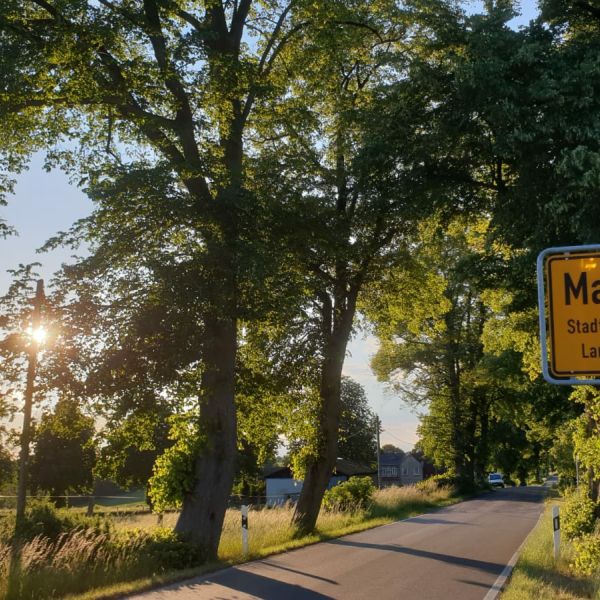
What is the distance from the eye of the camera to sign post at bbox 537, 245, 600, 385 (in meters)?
2.48

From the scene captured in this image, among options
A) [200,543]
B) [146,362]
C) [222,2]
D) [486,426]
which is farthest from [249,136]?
[486,426]

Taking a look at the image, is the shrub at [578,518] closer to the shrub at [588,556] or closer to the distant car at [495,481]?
the shrub at [588,556]

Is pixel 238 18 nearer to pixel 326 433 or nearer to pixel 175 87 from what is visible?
pixel 175 87

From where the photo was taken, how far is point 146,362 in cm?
1488

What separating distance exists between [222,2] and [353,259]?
7771 mm

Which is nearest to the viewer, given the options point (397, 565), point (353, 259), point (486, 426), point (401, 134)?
point (397, 565)

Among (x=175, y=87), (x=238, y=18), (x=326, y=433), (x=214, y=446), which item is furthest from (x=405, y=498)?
(x=175, y=87)

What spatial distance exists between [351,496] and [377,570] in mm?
15001

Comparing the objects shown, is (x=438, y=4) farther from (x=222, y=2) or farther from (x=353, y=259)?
(x=353, y=259)

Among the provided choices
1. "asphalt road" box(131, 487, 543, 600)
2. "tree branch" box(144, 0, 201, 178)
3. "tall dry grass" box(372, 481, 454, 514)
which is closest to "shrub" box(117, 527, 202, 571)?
"asphalt road" box(131, 487, 543, 600)

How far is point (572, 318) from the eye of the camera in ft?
8.18

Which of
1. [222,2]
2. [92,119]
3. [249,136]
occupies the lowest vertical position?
[92,119]

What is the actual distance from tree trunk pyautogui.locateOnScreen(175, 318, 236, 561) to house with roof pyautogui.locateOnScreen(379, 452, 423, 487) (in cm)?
9853

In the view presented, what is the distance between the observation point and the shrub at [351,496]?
27.5 metres
